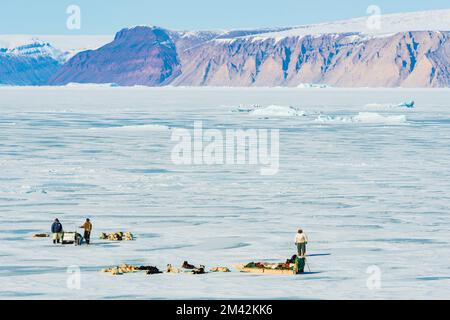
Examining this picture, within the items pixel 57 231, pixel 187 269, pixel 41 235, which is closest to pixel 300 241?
pixel 187 269

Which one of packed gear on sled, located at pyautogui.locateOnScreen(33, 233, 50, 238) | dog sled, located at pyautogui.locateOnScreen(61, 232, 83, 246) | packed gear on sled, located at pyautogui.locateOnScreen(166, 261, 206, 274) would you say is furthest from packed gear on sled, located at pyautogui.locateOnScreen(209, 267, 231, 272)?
packed gear on sled, located at pyautogui.locateOnScreen(33, 233, 50, 238)

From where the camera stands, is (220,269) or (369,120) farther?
(369,120)

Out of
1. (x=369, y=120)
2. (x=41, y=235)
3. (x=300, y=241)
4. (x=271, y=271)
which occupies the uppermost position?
(x=369, y=120)

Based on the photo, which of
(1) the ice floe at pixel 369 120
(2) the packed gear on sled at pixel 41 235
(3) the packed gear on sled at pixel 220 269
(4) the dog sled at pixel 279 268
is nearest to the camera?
(4) the dog sled at pixel 279 268

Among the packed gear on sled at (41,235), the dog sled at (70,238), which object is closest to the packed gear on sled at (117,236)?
the dog sled at (70,238)

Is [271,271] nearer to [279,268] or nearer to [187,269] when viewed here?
[279,268]

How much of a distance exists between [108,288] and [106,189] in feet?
43.7

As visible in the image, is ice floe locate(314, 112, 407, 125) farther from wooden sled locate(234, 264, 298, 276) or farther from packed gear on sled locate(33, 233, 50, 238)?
wooden sled locate(234, 264, 298, 276)

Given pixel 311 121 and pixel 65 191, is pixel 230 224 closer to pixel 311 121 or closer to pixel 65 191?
pixel 65 191

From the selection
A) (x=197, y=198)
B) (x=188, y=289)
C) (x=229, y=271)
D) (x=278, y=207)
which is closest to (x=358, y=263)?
(x=229, y=271)

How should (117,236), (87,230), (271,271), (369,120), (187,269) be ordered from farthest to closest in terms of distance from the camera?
(369,120) → (117,236) → (87,230) → (187,269) → (271,271)

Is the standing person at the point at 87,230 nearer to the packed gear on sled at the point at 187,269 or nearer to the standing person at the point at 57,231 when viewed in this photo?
the standing person at the point at 57,231

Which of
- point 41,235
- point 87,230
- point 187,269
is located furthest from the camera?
point 41,235

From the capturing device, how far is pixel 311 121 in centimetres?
6794
